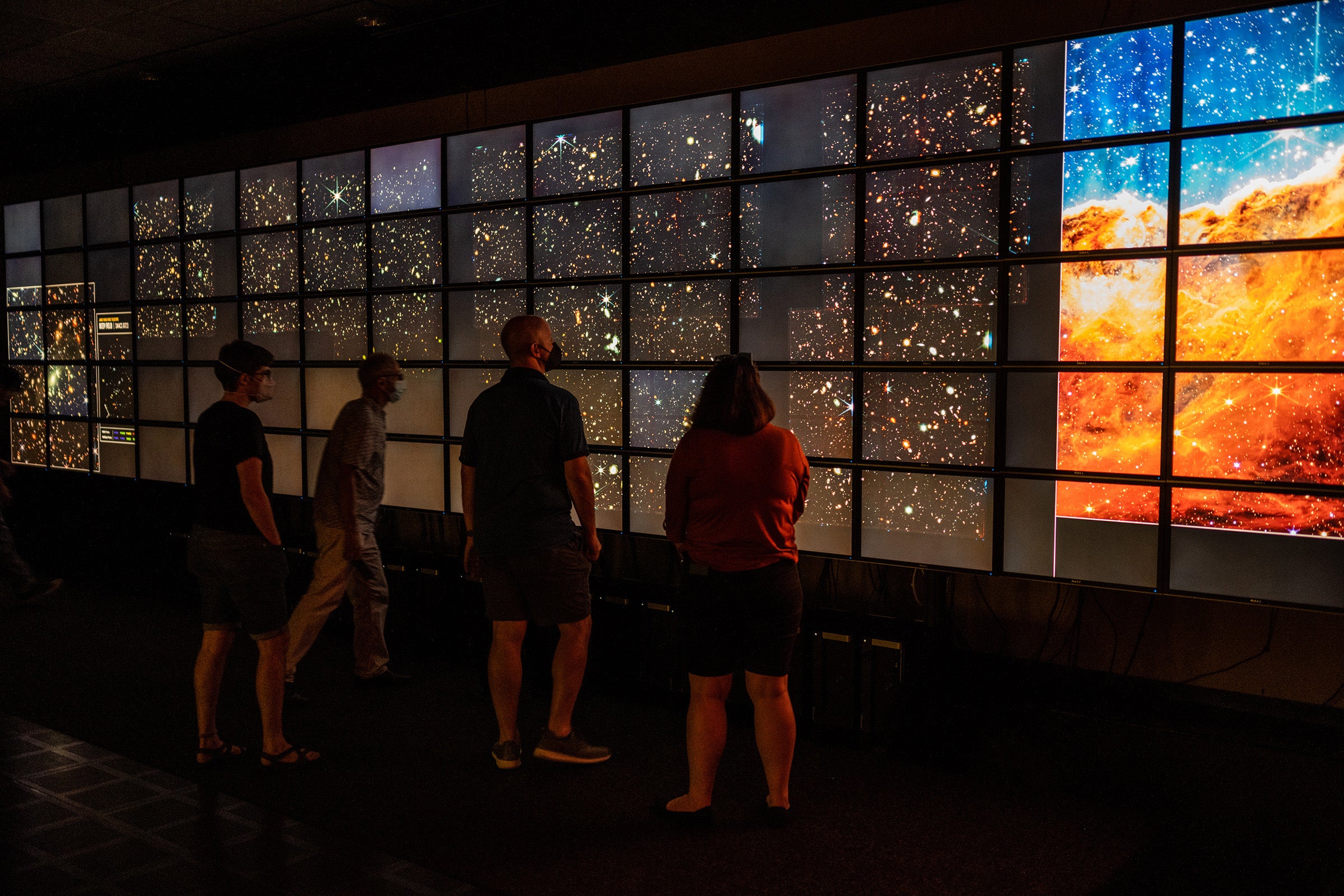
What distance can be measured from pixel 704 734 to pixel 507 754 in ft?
2.58

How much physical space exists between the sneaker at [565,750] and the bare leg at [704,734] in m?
0.49

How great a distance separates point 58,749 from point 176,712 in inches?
17.0

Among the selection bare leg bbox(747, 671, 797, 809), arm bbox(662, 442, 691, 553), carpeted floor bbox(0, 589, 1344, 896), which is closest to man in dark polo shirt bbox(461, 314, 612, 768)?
carpeted floor bbox(0, 589, 1344, 896)

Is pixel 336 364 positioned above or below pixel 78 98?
below

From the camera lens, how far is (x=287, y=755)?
3141mm

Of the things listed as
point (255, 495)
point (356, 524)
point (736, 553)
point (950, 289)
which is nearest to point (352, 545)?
point (356, 524)

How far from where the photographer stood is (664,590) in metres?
3.83

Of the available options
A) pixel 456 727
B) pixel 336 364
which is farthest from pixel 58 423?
pixel 456 727

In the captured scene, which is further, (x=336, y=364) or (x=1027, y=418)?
(x=336, y=364)

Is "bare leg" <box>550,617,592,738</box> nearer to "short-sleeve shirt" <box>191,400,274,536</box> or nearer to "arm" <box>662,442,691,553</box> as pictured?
"arm" <box>662,442,691,553</box>

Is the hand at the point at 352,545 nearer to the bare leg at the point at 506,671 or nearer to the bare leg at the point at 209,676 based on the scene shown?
the bare leg at the point at 209,676

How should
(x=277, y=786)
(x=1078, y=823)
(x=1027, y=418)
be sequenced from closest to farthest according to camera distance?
(x=1078, y=823) < (x=277, y=786) < (x=1027, y=418)

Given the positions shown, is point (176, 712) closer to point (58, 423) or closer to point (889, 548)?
point (889, 548)

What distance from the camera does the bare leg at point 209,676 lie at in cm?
309
